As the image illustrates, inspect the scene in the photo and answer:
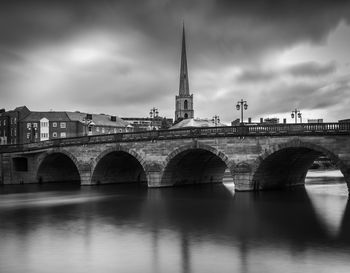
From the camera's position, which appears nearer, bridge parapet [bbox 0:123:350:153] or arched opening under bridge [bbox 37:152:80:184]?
bridge parapet [bbox 0:123:350:153]

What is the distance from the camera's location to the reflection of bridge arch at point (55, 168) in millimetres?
58588

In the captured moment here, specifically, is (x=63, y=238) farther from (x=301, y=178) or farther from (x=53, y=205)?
(x=301, y=178)

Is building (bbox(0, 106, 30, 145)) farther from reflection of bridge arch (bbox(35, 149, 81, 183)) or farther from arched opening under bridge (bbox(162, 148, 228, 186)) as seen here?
arched opening under bridge (bbox(162, 148, 228, 186))

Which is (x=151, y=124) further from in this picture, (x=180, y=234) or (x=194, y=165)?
(x=180, y=234)

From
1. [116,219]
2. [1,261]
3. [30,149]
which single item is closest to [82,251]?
[1,261]

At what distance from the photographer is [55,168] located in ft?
210

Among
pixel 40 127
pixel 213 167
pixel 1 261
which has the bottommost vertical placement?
pixel 1 261

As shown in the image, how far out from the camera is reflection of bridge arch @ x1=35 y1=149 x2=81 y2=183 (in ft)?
192

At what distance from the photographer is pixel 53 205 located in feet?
119

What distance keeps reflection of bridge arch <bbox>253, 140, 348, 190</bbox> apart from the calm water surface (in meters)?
2.02

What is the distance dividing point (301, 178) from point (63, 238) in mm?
31158

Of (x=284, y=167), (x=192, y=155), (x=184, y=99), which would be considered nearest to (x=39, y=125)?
(x=184, y=99)

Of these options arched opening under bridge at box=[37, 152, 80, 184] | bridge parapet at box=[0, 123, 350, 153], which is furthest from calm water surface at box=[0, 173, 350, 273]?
arched opening under bridge at box=[37, 152, 80, 184]

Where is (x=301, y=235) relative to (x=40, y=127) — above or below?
below
